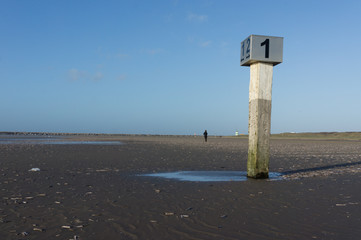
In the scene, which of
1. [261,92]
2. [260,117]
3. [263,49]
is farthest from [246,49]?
[260,117]

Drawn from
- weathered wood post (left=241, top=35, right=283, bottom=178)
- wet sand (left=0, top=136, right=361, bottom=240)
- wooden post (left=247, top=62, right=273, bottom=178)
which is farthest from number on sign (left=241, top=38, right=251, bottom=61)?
wet sand (left=0, top=136, right=361, bottom=240)

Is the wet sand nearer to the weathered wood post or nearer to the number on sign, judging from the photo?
the weathered wood post

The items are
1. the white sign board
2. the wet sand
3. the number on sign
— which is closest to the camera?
the wet sand

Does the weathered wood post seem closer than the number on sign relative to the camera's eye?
Yes

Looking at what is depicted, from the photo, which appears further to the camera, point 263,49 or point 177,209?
point 263,49

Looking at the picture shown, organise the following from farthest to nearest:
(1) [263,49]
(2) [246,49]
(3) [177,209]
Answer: (2) [246,49], (1) [263,49], (3) [177,209]

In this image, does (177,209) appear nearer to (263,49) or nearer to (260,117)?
(260,117)

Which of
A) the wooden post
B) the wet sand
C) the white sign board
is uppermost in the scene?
the white sign board

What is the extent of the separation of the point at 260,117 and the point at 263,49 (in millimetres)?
2253

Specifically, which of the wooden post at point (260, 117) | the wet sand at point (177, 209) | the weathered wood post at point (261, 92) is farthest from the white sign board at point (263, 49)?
the wet sand at point (177, 209)

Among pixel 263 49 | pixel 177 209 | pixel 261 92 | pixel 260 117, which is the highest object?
pixel 263 49

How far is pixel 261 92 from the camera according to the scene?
34.4 ft

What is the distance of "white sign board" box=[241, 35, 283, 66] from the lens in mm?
10391

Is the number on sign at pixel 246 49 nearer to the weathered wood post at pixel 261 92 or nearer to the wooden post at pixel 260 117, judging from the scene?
the weathered wood post at pixel 261 92
